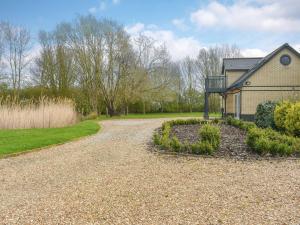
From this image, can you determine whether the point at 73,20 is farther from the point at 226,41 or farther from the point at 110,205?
the point at 110,205

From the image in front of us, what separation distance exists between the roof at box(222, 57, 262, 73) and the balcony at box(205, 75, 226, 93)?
1.27 metres

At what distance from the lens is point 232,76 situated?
24.0 metres

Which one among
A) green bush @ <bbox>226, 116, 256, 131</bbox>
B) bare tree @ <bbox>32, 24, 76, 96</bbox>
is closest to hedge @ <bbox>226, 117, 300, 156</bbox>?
green bush @ <bbox>226, 116, 256, 131</bbox>

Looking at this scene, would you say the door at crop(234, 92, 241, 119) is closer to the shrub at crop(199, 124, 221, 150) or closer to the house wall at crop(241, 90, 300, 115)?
the house wall at crop(241, 90, 300, 115)

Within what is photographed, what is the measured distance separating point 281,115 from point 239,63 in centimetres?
1303

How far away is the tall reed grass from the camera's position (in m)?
13.6

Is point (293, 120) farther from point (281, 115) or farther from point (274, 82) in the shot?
point (274, 82)

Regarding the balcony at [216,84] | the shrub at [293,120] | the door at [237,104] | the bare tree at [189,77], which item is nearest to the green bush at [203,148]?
the shrub at [293,120]

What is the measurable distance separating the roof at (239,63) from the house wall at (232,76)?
1.07 feet

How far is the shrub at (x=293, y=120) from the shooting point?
10.9 meters

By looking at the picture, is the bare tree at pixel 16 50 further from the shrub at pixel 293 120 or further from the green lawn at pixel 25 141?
the shrub at pixel 293 120

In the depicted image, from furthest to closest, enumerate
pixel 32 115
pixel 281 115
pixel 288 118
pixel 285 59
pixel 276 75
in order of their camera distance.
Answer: pixel 276 75 < pixel 285 59 < pixel 32 115 < pixel 281 115 < pixel 288 118

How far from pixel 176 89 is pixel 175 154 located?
32615 mm

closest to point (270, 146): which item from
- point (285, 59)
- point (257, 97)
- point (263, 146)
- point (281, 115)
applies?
point (263, 146)
